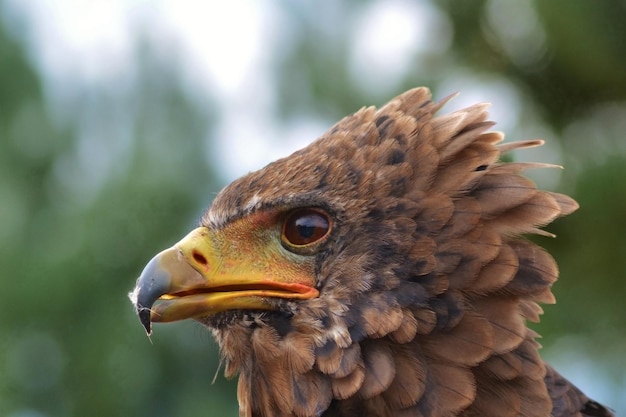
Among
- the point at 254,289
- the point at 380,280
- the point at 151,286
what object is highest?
the point at 151,286

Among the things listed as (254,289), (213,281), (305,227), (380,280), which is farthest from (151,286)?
(380,280)

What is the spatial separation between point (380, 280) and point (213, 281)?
18.0 inches

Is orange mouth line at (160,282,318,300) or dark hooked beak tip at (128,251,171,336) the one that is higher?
dark hooked beak tip at (128,251,171,336)

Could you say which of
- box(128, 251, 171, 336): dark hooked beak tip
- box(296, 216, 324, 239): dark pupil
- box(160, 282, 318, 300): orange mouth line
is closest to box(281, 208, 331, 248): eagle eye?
box(296, 216, 324, 239): dark pupil

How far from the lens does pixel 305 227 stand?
1.95 meters

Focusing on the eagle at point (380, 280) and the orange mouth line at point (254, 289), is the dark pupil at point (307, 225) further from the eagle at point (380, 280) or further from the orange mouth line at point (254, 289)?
the orange mouth line at point (254, 289)

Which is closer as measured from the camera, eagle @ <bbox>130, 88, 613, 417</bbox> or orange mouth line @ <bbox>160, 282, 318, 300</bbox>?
eagle @ <bbox>130, 88, 613, 417</bbox>

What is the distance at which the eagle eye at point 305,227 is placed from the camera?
6.37ft

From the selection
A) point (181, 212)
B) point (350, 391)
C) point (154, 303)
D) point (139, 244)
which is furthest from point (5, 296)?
point (350, 391)

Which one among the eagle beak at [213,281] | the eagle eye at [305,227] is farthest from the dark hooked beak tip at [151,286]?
the eagle eye at [305,227]

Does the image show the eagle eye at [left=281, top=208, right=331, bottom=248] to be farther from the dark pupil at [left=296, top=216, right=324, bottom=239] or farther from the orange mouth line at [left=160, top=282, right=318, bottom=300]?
the orange mouth line at [left=160, top=282, right=318, bottom=300]

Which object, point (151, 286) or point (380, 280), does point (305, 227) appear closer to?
point (380, 280)

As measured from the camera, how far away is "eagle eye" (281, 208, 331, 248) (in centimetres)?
194

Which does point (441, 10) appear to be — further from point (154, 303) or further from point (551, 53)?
point (154, 303)
